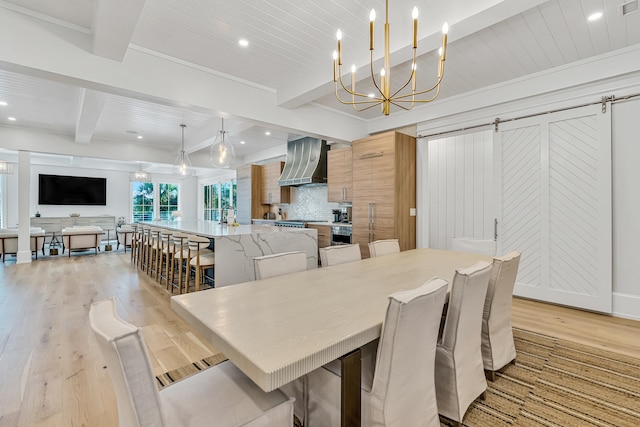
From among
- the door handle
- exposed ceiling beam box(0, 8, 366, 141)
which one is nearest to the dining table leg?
exposed ceiling beam box(0, 8, 366, 141)

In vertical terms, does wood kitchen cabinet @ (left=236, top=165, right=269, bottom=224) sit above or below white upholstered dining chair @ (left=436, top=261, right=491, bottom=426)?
above

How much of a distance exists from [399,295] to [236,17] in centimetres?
251

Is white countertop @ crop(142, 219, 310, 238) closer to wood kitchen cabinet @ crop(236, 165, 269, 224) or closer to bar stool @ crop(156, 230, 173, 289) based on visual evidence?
bar stool @ crop(156, 230, 173, 289)

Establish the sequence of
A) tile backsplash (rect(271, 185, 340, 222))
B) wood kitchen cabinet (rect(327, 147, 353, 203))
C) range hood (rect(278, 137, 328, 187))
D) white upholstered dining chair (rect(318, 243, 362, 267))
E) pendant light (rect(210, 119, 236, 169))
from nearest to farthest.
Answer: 1. white upholstered dining chair (rect(318, 243, 362, 267))
2. pendant light (rect(210, 119, 236, 169))
3. wood kitchen cabinet (rect(327, 147, 353, 203))
4. range hood (rect(278, 137, 328, 187))
5. tile backsplash (rect(271, 185, 340, 222))

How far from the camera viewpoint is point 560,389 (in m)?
1.91

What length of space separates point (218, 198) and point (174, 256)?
24.1 feet

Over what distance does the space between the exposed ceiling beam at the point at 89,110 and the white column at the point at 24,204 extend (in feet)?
4.44

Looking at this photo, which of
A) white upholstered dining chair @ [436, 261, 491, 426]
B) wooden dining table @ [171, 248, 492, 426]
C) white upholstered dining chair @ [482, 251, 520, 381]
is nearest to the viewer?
wooden dining table @ [171, 248, 492, 426]

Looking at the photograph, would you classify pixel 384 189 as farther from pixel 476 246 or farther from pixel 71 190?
pixel 71 190

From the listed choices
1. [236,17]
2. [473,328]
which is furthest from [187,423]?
[236,17]

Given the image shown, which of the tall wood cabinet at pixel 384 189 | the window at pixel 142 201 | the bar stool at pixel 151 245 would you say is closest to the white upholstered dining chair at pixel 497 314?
the tall wood cabinet at pixel 384 189

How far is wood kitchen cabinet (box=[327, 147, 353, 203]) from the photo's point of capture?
5098 mm

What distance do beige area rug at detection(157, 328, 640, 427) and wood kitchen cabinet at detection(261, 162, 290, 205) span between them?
5028mm

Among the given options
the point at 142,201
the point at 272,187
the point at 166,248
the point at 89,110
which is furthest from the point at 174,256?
the point at 142,201
